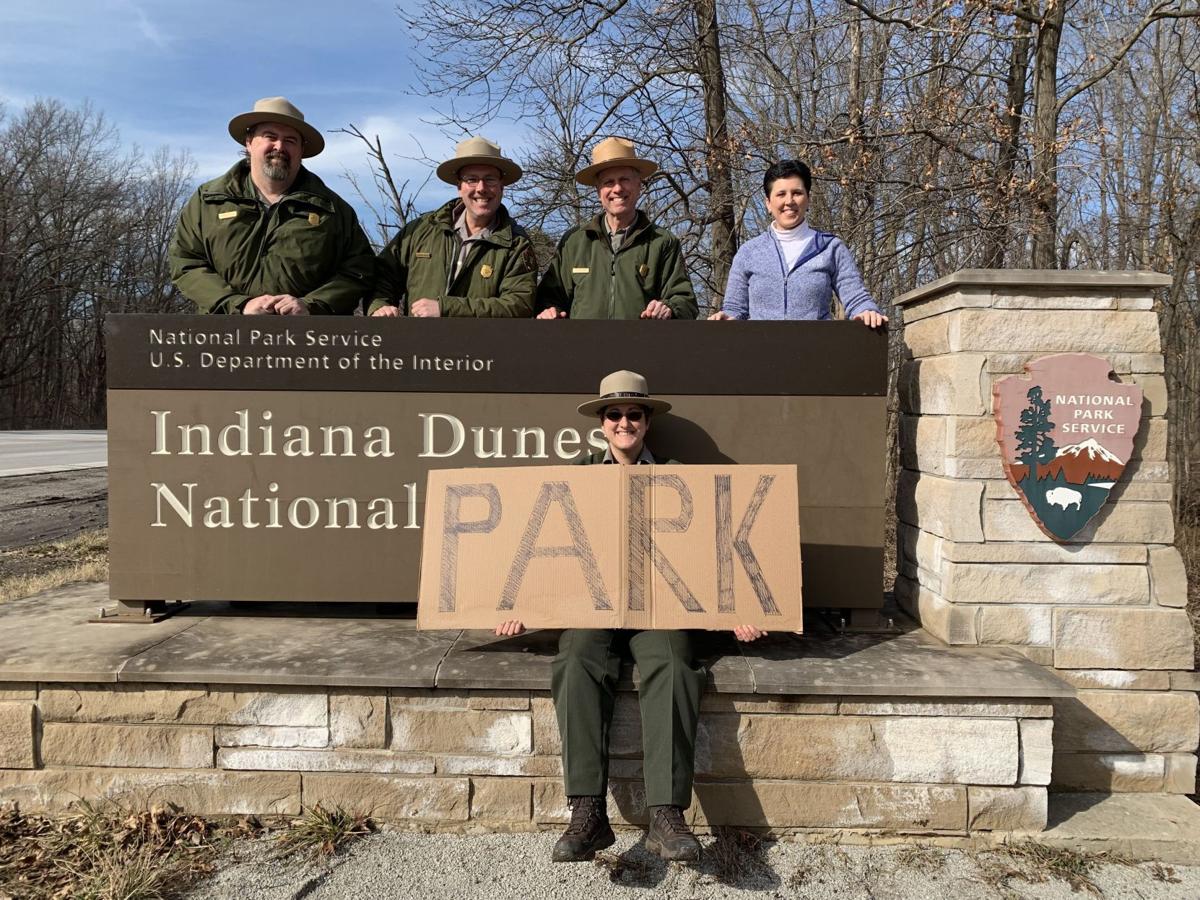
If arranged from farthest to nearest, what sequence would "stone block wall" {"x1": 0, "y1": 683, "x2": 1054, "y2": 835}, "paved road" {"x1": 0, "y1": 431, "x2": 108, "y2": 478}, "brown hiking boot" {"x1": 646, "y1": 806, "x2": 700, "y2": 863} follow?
"paved road" {"x1": 0, "y1": 431, "x2": 108, "y2": 478}
"stone block wall" {"x1": 0, "y1": 683, "x2": 1054, "y2": 835}
"brown hiking boot" {"x1": 646, "y1": 806, "x2": 700, "y2": 863}

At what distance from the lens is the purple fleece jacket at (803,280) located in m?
3.35

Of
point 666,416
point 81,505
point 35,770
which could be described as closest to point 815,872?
point 666,416

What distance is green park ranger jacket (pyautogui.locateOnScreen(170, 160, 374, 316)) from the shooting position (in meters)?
3.30

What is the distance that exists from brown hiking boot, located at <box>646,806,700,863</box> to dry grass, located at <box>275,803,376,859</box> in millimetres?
962

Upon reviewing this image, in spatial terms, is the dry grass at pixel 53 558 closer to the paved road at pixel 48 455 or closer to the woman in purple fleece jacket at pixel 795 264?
the paved road at pixel 48 455

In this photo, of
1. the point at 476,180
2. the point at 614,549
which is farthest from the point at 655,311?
the point at 614,549

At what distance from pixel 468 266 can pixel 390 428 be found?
794 mm

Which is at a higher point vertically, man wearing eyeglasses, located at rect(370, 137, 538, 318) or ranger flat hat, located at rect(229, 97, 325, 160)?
ranger flat hat, located at rect(229, 97, 325, 160)

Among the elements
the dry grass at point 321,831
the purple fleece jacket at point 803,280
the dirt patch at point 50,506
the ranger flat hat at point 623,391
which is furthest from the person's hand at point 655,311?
the dirt patch at point 50,506

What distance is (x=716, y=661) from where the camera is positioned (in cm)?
281

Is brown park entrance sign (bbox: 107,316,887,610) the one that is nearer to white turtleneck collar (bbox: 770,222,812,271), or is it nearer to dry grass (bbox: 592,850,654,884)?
white turtleneck collar (bbox: 770,222,812,271)

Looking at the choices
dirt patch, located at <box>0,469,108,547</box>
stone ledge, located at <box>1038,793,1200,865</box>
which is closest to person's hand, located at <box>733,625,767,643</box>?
stone ledge, located at <box>1038,793,1200,865</box>

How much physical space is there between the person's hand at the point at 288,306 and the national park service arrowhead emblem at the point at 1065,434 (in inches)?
108

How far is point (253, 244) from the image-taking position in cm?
334
